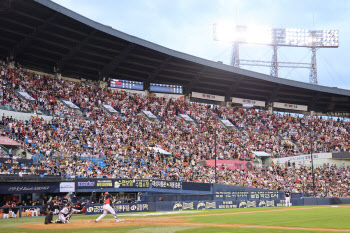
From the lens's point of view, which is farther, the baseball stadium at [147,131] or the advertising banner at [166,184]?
the advertising banner at [166,184]

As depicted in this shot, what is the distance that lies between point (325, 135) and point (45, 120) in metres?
44.3

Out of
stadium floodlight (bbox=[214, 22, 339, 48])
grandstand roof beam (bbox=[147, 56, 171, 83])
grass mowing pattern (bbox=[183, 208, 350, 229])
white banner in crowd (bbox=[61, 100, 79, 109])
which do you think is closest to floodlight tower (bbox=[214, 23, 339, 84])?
stadium floodlight (bbox=[214, 22, 339, 48])

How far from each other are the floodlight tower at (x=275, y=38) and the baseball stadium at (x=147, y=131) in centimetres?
97

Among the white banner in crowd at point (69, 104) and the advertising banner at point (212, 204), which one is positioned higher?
the white banner in crowd at point (69, 104)

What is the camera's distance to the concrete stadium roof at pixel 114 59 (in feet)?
145

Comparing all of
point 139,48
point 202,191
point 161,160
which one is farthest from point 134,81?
point 202,191

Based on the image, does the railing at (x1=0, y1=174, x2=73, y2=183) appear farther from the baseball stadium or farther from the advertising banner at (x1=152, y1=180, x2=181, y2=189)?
the advertising banner at (x1=152, y1=180, x2=181, y2=189)

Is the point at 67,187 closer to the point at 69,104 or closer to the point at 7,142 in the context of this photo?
the point at 7,142

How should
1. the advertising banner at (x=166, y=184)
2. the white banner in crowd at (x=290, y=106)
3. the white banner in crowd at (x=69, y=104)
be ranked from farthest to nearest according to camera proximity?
1. the white banner in crowd at (x=290, y=106)
2. the white banner in crowd at (x=69, y=104)
3. the advertising banner at (x=166, y=184)

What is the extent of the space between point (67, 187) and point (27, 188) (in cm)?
317

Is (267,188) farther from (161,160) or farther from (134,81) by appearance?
(134,81)

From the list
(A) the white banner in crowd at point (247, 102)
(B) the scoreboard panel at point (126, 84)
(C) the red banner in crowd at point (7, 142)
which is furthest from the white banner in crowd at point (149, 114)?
(C) the red banner in crowd at point (7, 142)

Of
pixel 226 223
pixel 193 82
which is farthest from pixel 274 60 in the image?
pixel 226 223

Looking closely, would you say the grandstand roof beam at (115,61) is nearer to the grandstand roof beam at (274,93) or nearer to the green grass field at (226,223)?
the grandstand roof beam at (274,93)
